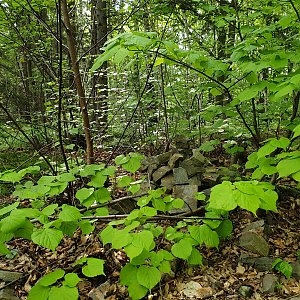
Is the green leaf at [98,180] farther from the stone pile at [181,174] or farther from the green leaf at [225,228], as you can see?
the stone pile at [181,174]

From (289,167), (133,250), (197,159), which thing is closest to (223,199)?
(289,167)

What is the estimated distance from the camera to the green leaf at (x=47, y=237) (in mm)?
1594

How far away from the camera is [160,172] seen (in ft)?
14.3

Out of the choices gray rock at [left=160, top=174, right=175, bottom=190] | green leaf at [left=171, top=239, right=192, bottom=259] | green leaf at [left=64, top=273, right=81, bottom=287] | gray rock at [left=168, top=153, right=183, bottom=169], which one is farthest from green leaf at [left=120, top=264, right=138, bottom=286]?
gray rock at [left=168, top=153, right=183, bottom=169]

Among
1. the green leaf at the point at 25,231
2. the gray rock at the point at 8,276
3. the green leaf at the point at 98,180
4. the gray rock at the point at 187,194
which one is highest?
the green leaf at the point at 98,180

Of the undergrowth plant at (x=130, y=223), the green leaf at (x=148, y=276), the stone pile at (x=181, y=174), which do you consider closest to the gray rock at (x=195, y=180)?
the stone pile at (x=181, y=174)

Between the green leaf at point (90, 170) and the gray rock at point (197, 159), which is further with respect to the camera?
the gray rock at point (197, 159)

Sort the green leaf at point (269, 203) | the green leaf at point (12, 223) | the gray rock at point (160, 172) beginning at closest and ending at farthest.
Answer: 1. the green leaf at point (12, 223)
2. the green leaf at point (269, 203)
3. the gray rock at point (160, 172)

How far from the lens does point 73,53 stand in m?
3.14

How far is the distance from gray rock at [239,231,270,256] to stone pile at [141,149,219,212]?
764 millimetres

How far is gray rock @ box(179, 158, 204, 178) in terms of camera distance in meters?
4.16

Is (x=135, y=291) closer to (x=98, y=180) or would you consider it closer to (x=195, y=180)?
(x=98, y=180)

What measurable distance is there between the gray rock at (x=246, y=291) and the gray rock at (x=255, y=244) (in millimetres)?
473

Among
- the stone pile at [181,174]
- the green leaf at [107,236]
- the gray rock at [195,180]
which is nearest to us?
the green leaf at [107,236]
